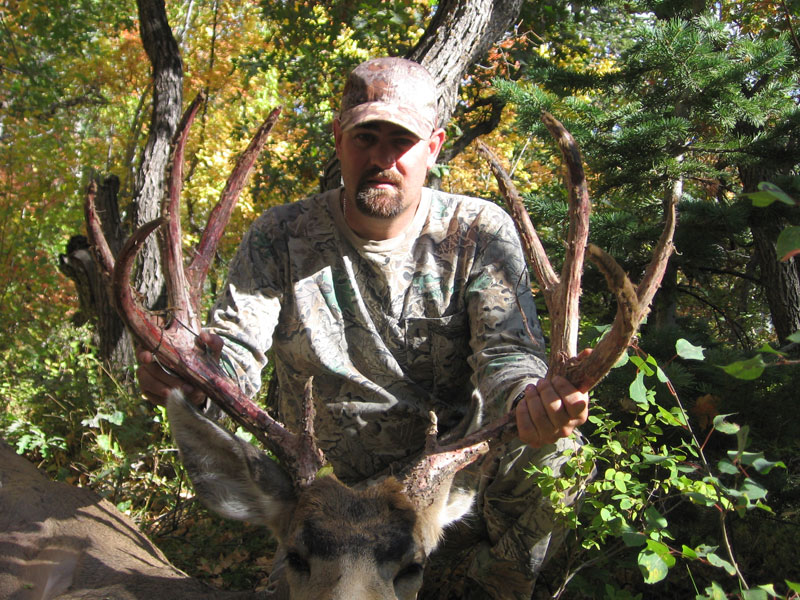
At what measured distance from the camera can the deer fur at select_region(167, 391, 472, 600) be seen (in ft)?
8.21

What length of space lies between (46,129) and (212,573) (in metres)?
9.94

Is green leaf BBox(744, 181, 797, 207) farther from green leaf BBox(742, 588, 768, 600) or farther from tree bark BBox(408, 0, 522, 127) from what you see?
tree bark BBox(408, 0, 522, 127)

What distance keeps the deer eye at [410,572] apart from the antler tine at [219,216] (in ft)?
4.58

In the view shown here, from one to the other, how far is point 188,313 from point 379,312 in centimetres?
107

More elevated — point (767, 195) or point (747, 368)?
point (767, 195)

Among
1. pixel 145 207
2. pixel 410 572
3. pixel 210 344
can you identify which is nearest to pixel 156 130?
pixel 145 207

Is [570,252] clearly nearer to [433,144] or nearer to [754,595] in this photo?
[754,595]

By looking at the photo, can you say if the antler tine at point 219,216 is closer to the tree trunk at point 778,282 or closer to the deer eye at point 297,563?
the deer eye at point 297,563

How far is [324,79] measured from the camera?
27.9ft

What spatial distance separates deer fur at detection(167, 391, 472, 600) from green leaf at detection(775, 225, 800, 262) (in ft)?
4.74

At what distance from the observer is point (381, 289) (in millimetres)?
3840

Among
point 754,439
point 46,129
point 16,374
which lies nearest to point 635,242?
point 754,439

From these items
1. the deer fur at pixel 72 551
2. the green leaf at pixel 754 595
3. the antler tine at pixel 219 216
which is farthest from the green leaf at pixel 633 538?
the antler tine at pixel 219 216

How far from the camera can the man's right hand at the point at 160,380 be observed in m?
2.92
